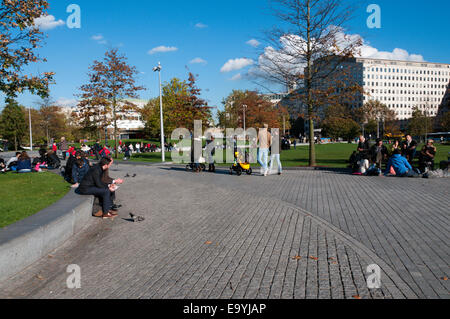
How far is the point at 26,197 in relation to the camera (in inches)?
313

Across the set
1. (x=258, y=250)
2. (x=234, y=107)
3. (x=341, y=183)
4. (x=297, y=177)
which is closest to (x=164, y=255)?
(x=258, y=250)

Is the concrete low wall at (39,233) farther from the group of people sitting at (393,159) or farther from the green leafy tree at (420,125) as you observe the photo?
the green leafy tree at (420,125)

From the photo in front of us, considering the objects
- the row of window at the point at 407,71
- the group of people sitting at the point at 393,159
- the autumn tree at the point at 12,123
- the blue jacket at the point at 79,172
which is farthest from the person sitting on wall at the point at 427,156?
the row of window at the point at 407,71

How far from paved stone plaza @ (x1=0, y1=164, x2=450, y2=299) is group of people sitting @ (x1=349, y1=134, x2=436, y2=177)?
12.9 ft

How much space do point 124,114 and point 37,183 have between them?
21436mm

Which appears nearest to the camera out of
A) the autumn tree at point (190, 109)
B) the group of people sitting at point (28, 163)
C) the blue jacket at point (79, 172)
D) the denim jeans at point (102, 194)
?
the denim jeans at point (102, 194)

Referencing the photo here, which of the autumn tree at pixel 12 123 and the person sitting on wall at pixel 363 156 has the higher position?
the autumn tree at pixel 12 123

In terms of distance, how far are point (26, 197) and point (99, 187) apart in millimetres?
1938

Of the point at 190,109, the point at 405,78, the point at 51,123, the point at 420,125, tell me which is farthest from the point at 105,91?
the point at 405,78

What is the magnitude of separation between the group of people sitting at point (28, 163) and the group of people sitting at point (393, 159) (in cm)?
1412

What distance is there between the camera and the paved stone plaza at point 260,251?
3736mm

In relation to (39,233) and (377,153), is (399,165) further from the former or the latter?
(39,233)

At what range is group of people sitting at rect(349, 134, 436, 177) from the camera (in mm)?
12992
